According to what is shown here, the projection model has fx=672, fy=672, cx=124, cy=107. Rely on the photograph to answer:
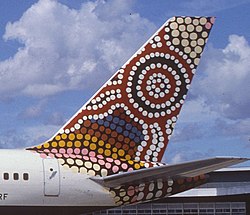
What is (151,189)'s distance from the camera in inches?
770

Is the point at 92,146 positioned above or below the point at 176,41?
below

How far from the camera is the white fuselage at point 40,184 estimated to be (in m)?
18.6

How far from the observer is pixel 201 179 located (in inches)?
787

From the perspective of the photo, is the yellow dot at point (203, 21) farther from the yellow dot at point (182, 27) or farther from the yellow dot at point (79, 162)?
the yellow dot at point (79, 162)

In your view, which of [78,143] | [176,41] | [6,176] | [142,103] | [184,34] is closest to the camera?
[6,176]

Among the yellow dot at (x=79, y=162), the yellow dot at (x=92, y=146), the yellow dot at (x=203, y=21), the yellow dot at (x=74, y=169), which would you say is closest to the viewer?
the yellow dot at (x=74, y=169)

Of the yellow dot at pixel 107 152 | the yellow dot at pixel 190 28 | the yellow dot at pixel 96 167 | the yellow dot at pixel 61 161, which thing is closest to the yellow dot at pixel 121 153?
the yellow dot at pixel 107 152

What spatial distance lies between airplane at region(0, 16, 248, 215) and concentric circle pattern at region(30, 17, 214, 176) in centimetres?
3

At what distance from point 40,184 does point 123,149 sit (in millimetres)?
3176

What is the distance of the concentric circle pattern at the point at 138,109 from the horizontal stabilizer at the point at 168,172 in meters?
0.62

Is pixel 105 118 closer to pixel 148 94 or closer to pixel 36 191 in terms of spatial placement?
pixel 148 94

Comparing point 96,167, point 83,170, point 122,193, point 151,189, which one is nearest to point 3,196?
point 83,170

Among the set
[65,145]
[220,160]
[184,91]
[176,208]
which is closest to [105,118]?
[65,145]

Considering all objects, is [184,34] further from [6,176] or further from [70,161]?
[6,176]
